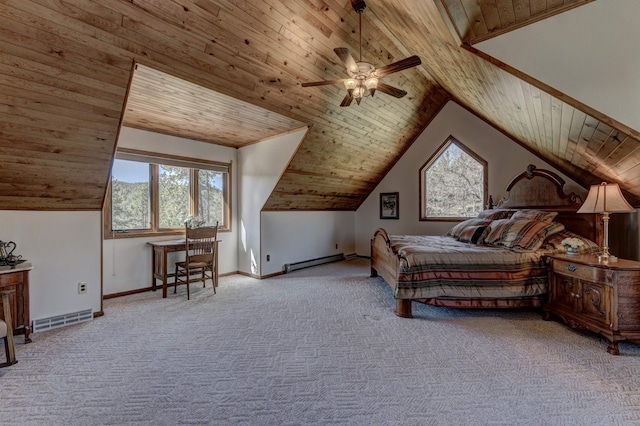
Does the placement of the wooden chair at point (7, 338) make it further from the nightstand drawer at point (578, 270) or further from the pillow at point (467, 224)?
the pillow at point (467, 224)

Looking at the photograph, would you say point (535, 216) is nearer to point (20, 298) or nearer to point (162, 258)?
point (162, 258)

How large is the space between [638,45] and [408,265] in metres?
2.42

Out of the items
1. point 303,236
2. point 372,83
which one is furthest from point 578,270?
point 303,236

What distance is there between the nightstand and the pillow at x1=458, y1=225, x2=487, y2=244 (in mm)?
1149

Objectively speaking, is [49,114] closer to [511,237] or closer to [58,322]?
[58,322]

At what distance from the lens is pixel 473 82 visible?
3.59 meters

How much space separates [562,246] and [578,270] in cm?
67

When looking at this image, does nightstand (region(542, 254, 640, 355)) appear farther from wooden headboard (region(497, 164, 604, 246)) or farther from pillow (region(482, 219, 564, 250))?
wooden headboard (region(497, 164, 604, 246))

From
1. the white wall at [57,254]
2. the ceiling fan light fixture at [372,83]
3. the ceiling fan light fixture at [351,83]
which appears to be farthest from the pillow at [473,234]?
the white wall at [57,254]

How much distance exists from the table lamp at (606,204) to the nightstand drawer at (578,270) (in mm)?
166

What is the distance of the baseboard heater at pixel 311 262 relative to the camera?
5914 millimetres

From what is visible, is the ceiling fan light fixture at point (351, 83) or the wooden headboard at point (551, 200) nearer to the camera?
the ceiling fan light fixture at point (351, 83)

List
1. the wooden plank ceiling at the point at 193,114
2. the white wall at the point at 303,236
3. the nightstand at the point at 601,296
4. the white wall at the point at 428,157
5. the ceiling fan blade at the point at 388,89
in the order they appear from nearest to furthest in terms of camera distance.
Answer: the nightstand at the point at 601,296, the ceiling fan blade at the point at 388,89, the wooden plank ceiling at the point at 193,114, the white wall at the point at 428,157, the white wall at the point at 303,236

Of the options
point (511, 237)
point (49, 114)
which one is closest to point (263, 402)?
point (49, 114)
